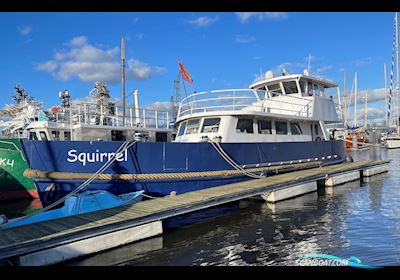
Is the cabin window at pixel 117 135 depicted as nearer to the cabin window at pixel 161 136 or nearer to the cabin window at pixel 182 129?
the cabin window at pixel 161 136

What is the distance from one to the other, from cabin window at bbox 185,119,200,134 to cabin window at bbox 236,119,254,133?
1.66 m

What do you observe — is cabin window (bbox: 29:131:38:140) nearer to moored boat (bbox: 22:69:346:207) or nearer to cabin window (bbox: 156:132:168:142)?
moored boat (bbox: 22:69:346:207)

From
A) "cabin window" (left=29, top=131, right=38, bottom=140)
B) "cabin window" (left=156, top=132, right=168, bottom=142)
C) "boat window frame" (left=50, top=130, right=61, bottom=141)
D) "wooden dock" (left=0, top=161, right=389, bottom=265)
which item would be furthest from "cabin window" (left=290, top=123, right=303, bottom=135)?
"cabin window" (left=29, top=131, right=38, bottom=140)

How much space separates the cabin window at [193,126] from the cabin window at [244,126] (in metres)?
1.66

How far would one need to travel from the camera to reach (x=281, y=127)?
14.7 m

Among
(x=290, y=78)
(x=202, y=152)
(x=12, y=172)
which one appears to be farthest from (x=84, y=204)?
(x=290, y=78)

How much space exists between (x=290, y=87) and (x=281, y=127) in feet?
10.5

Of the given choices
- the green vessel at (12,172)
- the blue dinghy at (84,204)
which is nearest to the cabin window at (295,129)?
the blue dinghy at (84,204)

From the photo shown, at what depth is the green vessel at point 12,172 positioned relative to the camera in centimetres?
1627

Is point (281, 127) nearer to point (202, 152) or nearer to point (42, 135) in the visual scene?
point (202, 152)
